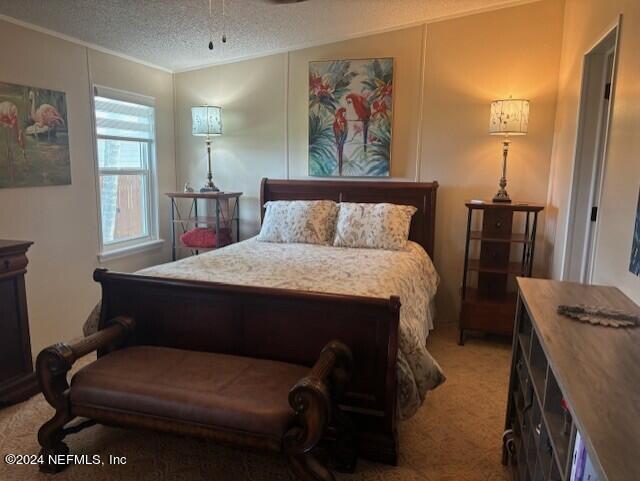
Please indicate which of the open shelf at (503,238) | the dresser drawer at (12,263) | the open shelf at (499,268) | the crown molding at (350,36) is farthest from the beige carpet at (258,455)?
the crown molding at (350,36)

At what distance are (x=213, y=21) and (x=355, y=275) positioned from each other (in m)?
2.09

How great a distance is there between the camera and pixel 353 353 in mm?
2143

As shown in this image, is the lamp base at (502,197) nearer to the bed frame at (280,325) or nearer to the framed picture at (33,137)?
the bed frame at (280,325)

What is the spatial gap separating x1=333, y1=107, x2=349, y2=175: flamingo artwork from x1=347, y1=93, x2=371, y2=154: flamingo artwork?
102mm

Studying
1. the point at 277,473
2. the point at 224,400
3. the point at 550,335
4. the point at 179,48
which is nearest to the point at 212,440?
the point at 224,400

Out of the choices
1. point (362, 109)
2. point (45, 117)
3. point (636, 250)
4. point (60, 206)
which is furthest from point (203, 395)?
point (362, 109)

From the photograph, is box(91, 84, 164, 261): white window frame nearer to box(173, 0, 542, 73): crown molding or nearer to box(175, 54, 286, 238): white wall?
box(175, 54, 286, 238): white wall

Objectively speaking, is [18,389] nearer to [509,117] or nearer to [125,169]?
[125,169]

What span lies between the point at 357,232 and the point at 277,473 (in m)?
1.95

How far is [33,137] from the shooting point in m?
3.09

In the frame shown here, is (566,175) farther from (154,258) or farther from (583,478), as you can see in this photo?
(154,258)

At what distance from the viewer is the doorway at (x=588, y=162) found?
282 centimetres

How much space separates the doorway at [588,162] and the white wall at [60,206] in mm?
3466

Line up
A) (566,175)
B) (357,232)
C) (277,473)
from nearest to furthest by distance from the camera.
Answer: (277,473)
(566,175)
(357,232)
